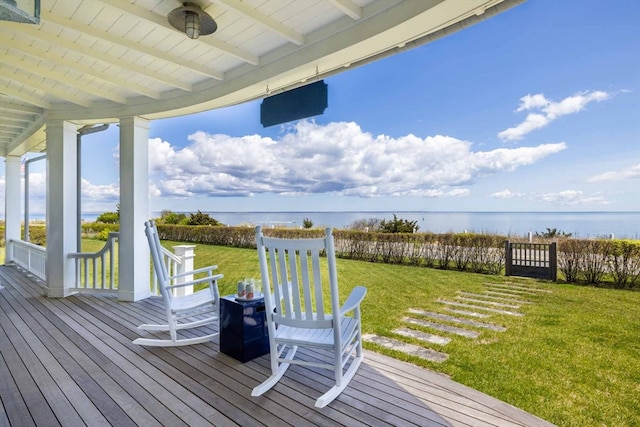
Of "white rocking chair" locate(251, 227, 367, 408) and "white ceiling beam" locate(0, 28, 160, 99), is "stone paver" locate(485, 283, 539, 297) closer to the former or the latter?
"white rocking chair" locate(251, 227, 367, 408)

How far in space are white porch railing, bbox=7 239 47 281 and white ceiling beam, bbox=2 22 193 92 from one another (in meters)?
3.99

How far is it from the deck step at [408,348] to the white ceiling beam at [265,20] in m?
3.01

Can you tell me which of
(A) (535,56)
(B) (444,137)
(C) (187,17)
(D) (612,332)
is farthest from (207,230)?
(B) (444,137)

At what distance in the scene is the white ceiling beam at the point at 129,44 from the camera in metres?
2.33

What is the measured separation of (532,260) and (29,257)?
9079mm

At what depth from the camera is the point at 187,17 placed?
2.15 meters

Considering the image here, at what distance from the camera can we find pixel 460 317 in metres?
4.01

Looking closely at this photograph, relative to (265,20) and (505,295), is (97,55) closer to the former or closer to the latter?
(265,20)

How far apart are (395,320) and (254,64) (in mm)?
3409

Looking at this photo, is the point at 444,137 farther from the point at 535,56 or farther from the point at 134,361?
the point at 134,361

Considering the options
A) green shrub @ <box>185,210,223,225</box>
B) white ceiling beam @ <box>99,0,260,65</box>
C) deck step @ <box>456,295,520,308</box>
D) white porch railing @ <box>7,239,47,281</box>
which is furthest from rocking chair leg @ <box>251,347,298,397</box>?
green shrub @ <box>185,210,223,225</box>

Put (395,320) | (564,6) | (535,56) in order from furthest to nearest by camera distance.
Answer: (535,56), (564,6), (395,320)

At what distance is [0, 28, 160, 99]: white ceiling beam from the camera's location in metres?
2.79

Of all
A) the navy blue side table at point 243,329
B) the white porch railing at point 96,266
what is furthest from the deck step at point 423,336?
the white porch railing at point 96,266
